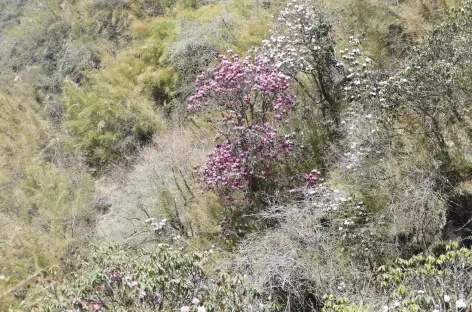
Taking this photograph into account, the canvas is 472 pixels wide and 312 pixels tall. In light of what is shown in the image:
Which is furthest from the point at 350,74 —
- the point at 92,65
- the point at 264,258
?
the point at 92,65

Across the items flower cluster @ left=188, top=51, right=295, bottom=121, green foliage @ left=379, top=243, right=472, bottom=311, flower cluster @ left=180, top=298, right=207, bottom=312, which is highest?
flower cluster @ left=188, top=51, right=295, bottom=121

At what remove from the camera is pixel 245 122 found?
717 cm

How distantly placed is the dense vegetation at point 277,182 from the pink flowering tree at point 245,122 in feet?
0.10

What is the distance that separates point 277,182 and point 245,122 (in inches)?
40.0

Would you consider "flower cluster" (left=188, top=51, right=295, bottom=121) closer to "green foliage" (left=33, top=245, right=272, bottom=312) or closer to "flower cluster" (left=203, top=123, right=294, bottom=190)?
"flower cluster" (left=203, top=123, right=294, bottom=190)

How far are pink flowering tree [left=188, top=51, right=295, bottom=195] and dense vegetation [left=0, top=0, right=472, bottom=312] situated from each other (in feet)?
0.10

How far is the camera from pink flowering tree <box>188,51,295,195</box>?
675 cm

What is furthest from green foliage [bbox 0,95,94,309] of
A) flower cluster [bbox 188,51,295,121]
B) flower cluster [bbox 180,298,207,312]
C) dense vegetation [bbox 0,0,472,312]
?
flower cluster [bbox 188,51,295,121]

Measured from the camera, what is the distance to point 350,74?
6727mm

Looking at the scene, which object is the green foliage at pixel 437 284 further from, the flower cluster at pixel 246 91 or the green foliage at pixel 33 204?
the green foliage at pixel 33 204

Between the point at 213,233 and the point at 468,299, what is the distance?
4.49 meters

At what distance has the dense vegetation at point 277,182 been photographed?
3.85m

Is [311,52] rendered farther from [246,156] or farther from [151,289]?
[151,289]

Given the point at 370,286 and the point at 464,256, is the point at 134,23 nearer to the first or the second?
the point at 370,286
